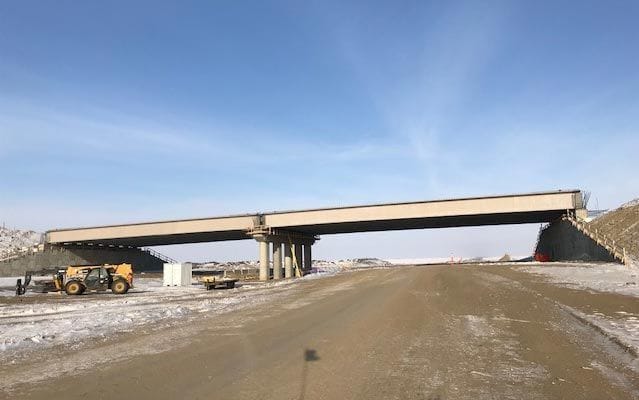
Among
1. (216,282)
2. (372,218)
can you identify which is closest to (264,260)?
(372,218)

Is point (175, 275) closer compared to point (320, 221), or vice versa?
point (175, 275)

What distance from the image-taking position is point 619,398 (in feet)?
21.6

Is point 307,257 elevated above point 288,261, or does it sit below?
above

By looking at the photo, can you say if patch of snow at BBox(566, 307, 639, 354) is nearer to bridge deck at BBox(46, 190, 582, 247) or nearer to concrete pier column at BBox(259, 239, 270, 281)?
bridge deck at BBox(46, 190, 582, 247)

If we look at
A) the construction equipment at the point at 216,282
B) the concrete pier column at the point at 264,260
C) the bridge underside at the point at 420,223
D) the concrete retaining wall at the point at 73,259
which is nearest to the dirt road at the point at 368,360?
the construction equipment at the point at 216,282

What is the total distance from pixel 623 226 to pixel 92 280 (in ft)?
149

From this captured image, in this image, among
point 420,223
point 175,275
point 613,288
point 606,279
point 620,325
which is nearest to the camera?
point 620,325

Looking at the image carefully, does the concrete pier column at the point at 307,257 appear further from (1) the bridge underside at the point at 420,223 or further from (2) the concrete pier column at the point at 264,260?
(2) the concrete pier column at the point at 264,260

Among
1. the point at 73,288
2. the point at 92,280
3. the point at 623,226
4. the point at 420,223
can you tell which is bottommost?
A: the point at 73,288

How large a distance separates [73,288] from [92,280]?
1.34 meters

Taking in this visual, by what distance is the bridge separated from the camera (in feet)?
176

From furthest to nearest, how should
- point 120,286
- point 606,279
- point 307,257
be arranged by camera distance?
point 307,257, point 120,286, point 606,279

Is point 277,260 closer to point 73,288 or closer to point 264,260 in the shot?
point 264,260

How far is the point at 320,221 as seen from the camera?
6056cm
